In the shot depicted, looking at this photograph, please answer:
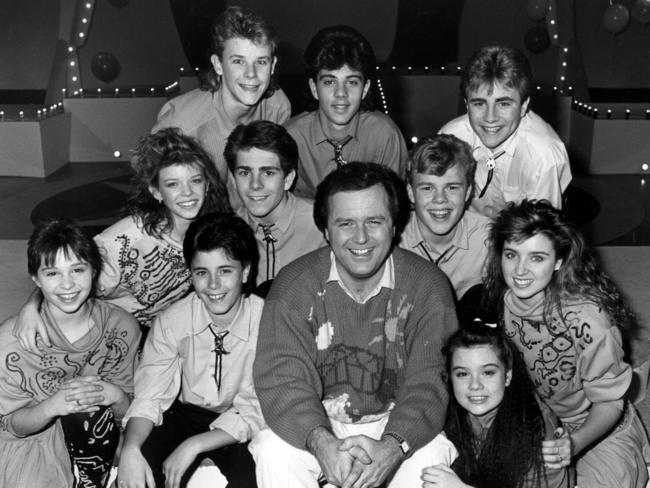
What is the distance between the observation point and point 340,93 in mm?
3484

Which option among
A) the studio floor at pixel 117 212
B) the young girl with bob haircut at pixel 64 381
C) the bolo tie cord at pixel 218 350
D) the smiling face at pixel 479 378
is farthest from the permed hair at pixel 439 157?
the studio floor at pixel 117 212

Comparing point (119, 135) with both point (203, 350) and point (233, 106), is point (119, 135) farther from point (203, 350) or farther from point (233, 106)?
point (203, 350)

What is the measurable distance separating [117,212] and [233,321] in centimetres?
350

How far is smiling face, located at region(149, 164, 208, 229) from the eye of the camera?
304 cm

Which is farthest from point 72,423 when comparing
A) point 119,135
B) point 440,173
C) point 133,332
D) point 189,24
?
point 189,24

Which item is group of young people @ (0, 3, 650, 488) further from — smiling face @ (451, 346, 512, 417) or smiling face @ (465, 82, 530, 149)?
smiling face @ (465, 82, 530, 149)

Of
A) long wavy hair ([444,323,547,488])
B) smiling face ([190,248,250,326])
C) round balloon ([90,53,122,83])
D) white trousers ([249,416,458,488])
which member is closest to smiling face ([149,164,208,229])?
smiling face ([190,248,250,326])

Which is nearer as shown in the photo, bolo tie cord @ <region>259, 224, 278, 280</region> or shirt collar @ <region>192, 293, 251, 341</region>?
shirt collar @ <region>192, 293, 251, 341</region>

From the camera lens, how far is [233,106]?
366cm

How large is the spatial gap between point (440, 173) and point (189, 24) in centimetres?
606

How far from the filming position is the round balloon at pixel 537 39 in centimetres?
837

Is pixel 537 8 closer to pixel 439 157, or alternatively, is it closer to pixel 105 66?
pixel 105 66

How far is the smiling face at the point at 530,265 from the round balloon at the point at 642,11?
616cm

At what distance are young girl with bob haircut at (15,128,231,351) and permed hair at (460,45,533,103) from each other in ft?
3.48
